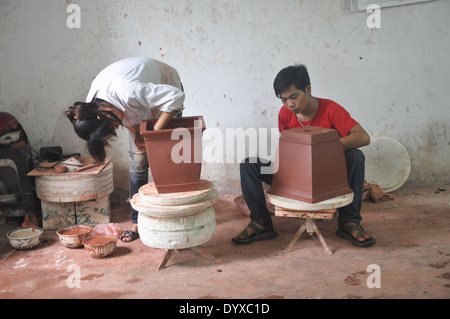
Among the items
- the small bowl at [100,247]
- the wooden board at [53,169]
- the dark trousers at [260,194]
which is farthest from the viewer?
the wooden board at [53,169]

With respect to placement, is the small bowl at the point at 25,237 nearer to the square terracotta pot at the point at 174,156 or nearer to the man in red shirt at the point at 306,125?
the square terracotta pot at the point at 174,156

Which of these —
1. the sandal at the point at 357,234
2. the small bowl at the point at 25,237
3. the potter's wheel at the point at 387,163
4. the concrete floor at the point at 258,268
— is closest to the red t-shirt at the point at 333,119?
the sandal at the point at 357,234

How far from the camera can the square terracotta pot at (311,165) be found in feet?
9.36

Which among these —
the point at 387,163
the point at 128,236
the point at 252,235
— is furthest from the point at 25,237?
the point at 387,163

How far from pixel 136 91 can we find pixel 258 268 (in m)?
1.33

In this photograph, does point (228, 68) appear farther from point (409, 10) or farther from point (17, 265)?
point (17, 265)

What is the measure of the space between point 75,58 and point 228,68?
53.4 inches

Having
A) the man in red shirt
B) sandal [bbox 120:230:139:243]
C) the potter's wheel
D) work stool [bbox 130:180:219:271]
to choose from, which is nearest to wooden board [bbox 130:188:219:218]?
work stool [bbox 130:180:219:271]

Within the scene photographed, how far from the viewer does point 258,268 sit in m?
2.88

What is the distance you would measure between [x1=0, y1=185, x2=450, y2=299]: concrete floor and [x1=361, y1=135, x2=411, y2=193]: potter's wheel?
2.20 ft

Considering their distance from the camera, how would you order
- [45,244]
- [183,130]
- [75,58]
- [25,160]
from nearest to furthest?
[183,130] < [45,244] < [25,160] < [75,58]

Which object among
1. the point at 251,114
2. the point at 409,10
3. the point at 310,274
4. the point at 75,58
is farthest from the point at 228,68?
the point at 310,274

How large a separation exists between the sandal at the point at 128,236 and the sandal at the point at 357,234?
1.48 meters

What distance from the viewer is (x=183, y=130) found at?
2.74 meters
